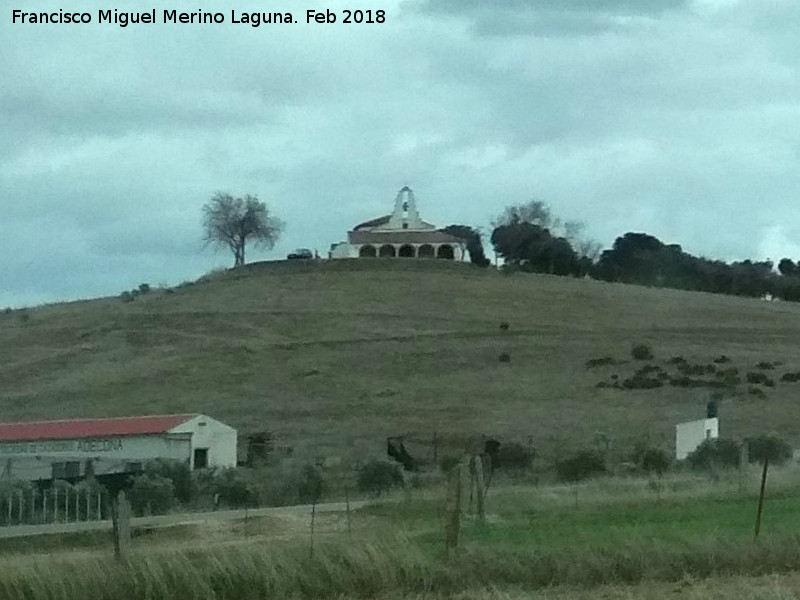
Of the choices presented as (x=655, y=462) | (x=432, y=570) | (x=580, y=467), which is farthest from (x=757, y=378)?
(x=432, y=570)

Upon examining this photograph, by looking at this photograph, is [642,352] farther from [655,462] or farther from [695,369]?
[655,462]

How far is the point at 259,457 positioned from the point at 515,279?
162 ft

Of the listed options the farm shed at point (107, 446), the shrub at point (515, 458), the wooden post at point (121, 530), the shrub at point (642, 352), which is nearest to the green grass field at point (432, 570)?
the wooden post at point (121, 530)

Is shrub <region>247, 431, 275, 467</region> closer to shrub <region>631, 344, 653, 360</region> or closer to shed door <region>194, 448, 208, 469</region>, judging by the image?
shed door <region>194, 448, 208, 469</region>

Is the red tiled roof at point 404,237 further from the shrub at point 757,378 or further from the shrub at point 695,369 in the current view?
the shrub at point 757,378

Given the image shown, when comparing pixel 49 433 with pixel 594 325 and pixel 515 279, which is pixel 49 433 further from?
pixel 515 279

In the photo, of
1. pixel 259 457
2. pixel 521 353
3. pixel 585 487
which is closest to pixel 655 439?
pixel 259 457

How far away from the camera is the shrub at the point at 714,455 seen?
35156mm

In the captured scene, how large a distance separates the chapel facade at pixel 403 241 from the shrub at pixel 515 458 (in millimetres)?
66176

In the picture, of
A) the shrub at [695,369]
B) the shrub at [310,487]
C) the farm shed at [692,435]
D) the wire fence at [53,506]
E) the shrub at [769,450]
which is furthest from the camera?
the shrub at [695,369]

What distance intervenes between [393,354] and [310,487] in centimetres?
3551

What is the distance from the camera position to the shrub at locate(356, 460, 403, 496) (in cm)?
3376

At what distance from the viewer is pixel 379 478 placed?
34.1 m

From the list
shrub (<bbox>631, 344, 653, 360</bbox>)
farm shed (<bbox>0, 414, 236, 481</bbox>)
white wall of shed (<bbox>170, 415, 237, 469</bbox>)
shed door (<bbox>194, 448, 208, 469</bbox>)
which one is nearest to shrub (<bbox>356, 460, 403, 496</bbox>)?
farm shed (<bbox>0, 414, 236, 481</bbox>)
